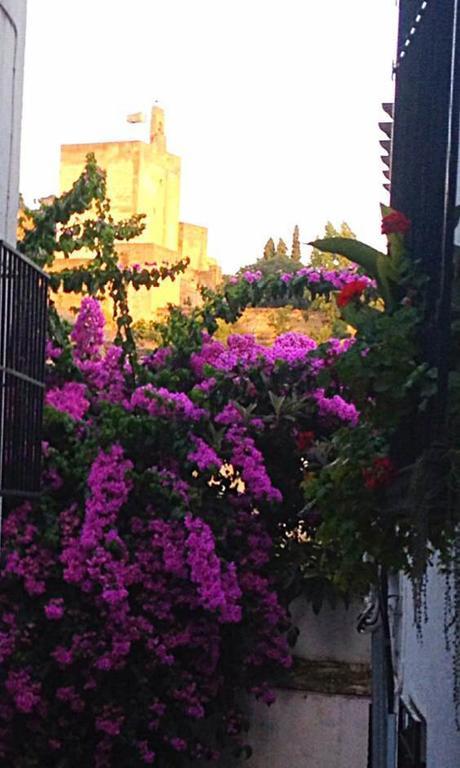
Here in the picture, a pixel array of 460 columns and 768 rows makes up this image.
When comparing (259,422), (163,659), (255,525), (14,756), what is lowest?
(14,756)

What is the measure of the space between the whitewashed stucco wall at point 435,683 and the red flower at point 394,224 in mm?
1687

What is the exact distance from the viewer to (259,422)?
8.28 metres

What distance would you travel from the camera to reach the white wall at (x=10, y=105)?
5.91 meters

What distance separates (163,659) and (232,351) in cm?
201

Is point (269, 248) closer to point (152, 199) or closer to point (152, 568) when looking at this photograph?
point (152, 199)

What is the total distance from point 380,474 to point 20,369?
244 cm

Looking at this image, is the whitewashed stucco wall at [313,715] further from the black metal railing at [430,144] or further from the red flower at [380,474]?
the red flower at [380,474]

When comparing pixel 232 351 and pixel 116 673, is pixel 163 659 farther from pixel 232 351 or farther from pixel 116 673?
pixel 232 351

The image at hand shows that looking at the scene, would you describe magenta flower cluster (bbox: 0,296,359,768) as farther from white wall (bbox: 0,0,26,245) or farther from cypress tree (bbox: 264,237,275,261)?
cypress tree (bbox: 264,237,275,261)

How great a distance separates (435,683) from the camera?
570 cm

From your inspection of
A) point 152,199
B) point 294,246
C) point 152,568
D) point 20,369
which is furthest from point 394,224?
point 294,246

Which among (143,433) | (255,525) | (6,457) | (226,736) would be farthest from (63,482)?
(6,457)

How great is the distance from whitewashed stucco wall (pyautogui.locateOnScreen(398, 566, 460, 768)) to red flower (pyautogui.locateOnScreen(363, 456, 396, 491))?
1.38m

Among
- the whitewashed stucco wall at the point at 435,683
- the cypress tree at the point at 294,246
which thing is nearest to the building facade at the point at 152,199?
the cypress tree at the point at 294,246
